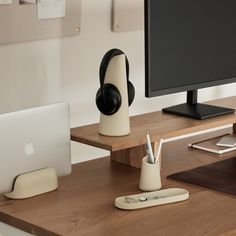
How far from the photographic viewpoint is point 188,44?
8.43 ft

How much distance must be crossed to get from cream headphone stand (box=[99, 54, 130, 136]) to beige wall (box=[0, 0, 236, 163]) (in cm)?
34

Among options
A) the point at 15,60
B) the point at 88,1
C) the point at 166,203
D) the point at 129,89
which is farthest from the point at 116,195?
the point at 88,1

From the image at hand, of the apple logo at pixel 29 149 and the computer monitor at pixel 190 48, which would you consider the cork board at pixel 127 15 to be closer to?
the computer monitor at pixel 190 48

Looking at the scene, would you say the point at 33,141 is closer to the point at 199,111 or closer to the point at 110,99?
the point at 110,99

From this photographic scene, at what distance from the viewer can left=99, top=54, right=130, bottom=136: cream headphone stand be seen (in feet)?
7.83

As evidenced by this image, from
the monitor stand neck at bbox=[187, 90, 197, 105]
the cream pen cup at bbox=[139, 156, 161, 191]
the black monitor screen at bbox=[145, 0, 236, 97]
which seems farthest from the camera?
the monitor stand neck at bbox=[187, 90, 197, 105]

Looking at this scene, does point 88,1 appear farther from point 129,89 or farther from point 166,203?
point 166,203

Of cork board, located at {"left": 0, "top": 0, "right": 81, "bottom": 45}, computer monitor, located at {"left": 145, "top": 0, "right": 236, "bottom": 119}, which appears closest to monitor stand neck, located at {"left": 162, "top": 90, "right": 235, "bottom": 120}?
computer monitor, located at {"left": 145, "top": 0, "right": 236, "bottom": 119}

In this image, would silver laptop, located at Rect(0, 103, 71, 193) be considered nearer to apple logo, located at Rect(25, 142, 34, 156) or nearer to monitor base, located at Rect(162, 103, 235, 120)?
apple logo, located at Rect(25, 142, 34, 156)

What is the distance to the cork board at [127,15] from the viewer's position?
9.36 feet

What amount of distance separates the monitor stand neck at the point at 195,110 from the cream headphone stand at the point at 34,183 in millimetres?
531

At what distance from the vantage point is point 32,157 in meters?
2.29

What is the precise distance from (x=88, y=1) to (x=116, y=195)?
76 centimetres

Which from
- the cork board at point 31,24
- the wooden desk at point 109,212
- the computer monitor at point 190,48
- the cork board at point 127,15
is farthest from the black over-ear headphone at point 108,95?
the cork board at point 127,15
